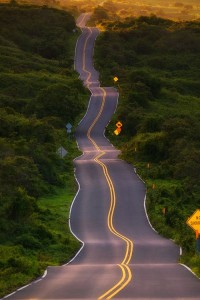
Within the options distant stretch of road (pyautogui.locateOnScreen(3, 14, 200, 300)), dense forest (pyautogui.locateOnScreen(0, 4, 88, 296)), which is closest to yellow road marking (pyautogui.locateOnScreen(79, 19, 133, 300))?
distant stretch of road (pyautogui.locateOnScreen(3, 14, 200, 300))

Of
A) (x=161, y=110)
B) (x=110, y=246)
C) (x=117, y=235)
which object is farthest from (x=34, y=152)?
(x=161, y=110)

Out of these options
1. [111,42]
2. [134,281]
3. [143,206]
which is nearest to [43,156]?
[143,206]

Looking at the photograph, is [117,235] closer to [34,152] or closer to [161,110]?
[34,152]

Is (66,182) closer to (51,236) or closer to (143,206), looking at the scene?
(143,206)

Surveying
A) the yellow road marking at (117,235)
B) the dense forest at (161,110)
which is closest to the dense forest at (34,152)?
the yellow road marking at (117,235)

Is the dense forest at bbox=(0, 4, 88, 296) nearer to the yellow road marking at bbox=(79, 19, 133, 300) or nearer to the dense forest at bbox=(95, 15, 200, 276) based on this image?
the yellow road marking at bbox=(79, 19, 133, 300)

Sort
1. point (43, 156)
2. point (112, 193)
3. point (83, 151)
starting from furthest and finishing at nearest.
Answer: point (83, 151) < point (43, 156) < point (112, 193)
